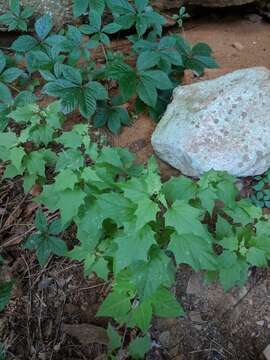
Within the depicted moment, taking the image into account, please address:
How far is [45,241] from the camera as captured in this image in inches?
94.1

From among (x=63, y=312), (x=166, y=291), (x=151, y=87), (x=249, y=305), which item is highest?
(x=151, y=87)

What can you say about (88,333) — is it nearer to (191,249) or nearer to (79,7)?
(191,249)

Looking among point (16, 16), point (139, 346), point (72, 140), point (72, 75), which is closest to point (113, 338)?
point (139, 346)

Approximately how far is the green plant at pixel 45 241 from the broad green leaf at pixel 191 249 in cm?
83

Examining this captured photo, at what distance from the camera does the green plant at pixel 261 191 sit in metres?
2.43

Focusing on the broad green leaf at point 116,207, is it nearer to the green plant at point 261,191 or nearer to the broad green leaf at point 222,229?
the broad green leaf at point 222,229

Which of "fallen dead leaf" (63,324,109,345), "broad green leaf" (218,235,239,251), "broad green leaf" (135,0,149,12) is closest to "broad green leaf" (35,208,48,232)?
"fallen dead leaf" (63,324,109,345)

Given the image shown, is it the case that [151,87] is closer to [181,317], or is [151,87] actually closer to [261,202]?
[261,202]

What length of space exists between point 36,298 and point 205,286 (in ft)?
3.14

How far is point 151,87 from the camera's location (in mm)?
2643

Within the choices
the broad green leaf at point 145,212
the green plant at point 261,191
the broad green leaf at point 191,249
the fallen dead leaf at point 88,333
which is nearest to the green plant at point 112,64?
the green plant at point 261,191

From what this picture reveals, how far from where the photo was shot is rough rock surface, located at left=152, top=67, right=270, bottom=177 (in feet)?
8.02

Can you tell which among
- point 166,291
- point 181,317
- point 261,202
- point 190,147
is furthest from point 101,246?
point 261,202

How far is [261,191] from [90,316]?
3.98ft
